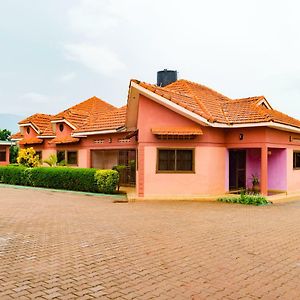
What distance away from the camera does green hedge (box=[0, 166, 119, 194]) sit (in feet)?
56.6

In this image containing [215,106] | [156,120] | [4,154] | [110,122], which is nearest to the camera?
[156,120]

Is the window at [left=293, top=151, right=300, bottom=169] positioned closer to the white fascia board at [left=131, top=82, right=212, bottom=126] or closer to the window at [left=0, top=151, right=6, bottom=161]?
the white fascia board at [left=131, top=82, right=212, bottom=126]

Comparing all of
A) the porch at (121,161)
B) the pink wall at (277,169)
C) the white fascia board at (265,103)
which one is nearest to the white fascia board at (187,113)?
the pink wall at (277,169)

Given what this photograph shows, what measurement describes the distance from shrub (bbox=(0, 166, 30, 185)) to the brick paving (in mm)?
9841

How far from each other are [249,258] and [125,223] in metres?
4.26

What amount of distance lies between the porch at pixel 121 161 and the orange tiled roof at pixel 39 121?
646cm

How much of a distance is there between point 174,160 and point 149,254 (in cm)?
914

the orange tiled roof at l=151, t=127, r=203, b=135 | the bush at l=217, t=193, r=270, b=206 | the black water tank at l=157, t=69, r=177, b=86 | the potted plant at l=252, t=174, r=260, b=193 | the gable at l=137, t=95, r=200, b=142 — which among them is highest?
the black water tank at l=157, t=69, r=177, b=86

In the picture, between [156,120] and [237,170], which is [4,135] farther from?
[237,170]

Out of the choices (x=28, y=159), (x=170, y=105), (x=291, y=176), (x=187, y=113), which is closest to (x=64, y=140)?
(x=28, y=159)

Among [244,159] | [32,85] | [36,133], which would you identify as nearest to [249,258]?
A: [244,159]

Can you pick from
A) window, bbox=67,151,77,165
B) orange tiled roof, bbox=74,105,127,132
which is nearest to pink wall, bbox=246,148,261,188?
orange tiled roof, bbox=74,105,127,132

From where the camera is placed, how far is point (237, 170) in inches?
720

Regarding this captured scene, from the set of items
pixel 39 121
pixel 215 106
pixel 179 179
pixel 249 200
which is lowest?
pixel 249 200
